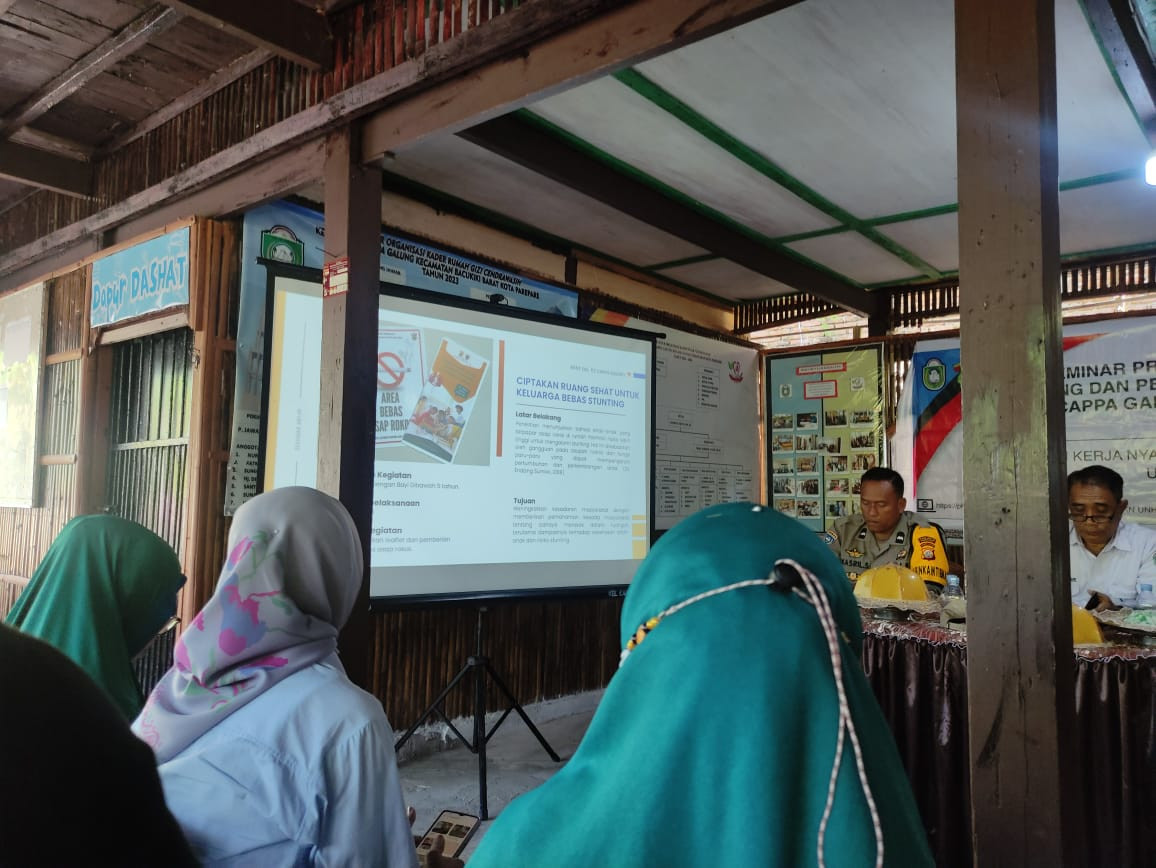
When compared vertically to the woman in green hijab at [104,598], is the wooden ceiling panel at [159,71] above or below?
above

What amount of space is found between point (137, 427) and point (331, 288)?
1.79m

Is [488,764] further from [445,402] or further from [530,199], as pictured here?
[530,199]

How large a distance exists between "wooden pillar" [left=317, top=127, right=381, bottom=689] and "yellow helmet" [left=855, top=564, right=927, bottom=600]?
198 centimetres

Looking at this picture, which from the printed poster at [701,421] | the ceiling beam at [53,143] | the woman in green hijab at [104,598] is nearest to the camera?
the woman in green hijab at [104,598]

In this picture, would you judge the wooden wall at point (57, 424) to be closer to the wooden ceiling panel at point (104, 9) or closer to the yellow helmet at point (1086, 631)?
the wooden ceiling panel at point (104, 9)

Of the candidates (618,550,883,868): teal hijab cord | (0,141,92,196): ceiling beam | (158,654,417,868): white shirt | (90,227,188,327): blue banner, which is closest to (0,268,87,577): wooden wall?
(90,227,188,327): blue banner

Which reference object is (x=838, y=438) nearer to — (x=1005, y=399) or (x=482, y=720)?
(x=482, y=720)

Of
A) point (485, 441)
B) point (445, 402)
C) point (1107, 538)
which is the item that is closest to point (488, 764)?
point (485, 441)

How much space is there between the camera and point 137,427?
3.95 metres

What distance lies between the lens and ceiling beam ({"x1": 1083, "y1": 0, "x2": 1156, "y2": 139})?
2504mm

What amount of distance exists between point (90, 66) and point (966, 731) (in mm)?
4210

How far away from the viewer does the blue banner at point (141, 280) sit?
3.48 metres

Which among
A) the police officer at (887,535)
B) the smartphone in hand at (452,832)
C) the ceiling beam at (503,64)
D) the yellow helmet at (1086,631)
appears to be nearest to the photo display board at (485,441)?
the ceiling beam at (503,64)

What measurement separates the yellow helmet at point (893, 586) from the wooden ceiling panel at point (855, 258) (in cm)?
224
